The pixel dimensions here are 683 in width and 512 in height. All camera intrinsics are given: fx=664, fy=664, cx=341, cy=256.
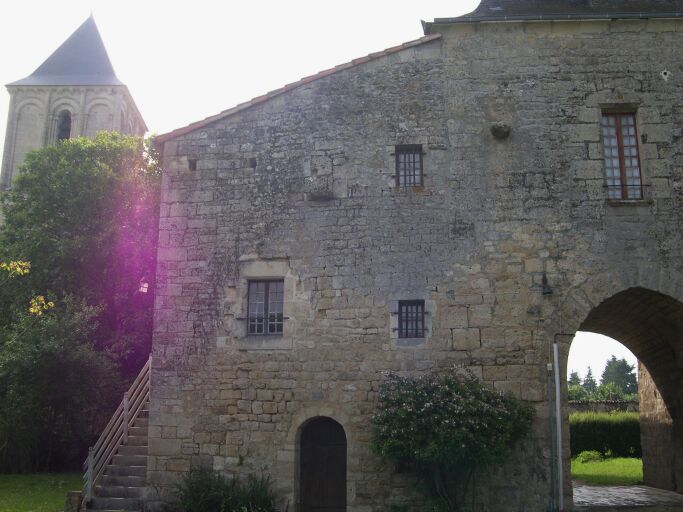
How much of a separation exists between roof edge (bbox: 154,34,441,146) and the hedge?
48.2 ft

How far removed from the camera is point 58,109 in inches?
1403

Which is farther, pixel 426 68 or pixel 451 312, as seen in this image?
pixel 426 68

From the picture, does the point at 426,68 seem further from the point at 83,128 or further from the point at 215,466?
the point at 83,128

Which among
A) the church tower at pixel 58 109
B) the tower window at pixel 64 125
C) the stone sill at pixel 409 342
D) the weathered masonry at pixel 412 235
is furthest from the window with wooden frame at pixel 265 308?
the tower window at pixel 64 125

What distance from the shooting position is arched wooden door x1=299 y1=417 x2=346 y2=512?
10219 millimetres

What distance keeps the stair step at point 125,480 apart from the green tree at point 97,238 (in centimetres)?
681

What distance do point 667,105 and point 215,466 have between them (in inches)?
356

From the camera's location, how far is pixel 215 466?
33.6 ft

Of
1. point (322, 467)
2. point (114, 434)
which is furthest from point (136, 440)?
point (322, 467)

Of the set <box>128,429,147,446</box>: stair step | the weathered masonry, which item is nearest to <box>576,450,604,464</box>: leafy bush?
the weathered masonry

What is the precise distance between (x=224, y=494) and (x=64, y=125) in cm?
3175

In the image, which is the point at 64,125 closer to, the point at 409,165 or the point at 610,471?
the point at 409,165

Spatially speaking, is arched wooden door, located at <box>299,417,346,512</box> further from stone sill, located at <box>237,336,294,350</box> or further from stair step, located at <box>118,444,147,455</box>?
stair step, located at <box>118,444,147,455</box>

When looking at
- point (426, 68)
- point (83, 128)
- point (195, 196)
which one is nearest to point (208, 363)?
point (195, 196)
